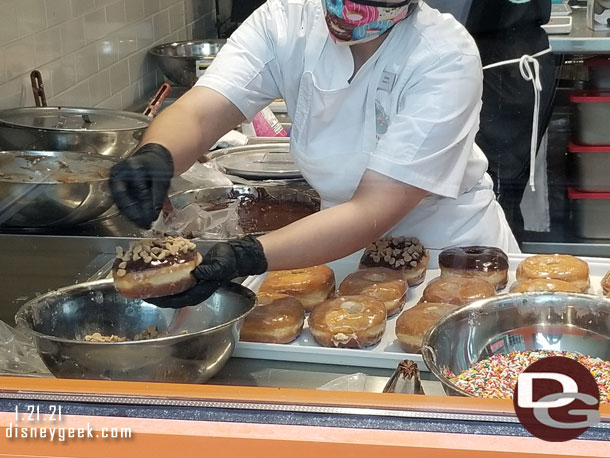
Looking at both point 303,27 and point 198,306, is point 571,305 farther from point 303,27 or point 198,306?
point 303,27

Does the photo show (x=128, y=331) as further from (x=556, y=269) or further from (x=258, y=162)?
(x=556, y=269)

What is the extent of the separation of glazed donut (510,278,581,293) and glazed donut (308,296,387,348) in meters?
0.22

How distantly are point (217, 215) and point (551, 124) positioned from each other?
0.67 meters

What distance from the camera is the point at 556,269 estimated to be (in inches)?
56.6

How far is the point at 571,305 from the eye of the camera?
1.24m

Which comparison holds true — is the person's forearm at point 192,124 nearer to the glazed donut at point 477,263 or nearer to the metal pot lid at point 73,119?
the metal pot lid at point 73,119

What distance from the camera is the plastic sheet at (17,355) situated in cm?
114

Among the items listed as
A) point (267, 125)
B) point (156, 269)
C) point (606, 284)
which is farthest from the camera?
point (267, 125)

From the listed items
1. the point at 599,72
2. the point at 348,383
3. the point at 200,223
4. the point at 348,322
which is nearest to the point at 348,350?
the point at 348,322

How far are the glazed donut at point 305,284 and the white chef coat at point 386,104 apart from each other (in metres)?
0.12

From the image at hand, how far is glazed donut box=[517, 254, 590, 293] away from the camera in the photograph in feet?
4.60

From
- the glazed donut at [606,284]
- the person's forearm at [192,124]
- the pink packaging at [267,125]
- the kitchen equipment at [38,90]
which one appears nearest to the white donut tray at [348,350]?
the glazed donut at [606,284]

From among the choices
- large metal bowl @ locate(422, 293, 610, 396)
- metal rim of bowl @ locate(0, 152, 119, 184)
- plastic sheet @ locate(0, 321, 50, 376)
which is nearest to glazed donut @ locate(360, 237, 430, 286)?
large metal bowl @ locate(422, 293, 610, 396)

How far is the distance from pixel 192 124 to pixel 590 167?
74 cm
